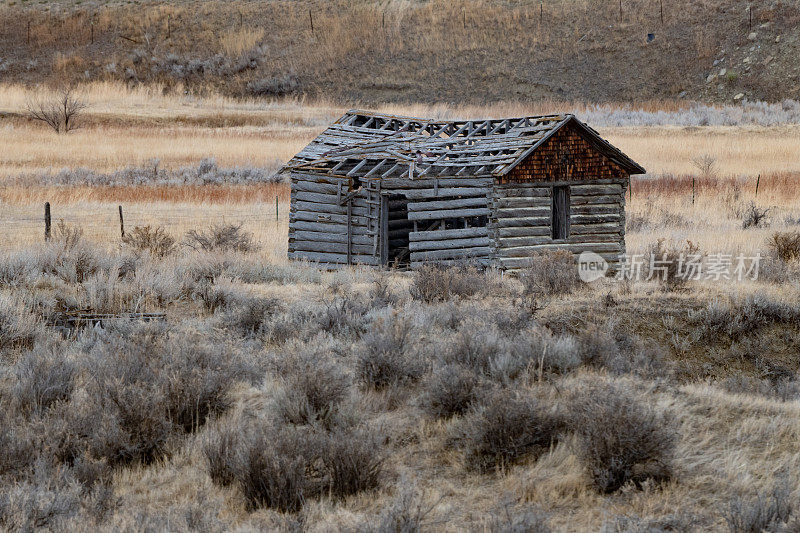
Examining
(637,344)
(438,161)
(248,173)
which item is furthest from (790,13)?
(637,344)

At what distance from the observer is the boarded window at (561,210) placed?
18.5m

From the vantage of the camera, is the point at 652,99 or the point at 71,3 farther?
the point at 71,3

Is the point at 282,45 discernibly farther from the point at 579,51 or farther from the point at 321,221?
the point at 321,221

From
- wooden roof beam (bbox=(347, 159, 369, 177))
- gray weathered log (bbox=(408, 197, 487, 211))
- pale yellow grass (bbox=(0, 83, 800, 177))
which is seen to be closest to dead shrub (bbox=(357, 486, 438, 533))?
gray weathered log (bbox=(408, 197, 487, 211))

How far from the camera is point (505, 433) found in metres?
7.15

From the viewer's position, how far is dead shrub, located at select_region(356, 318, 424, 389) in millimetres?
8938

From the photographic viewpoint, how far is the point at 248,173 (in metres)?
34.2

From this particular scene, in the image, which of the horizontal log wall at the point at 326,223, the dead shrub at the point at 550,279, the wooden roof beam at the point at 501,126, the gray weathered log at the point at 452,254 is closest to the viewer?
the dead shrub at the point at 550,279

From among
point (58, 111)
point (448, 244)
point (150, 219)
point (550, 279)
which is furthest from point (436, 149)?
point (58, 111)

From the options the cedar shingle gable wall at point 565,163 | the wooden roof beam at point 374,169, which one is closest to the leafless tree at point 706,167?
the cedar shingle gable wall at point 565,163

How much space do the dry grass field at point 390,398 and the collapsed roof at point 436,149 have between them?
247 centimetres

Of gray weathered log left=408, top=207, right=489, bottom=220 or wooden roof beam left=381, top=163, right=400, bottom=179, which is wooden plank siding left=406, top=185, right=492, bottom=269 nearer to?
gray weathered log left=408, top=207, right=489, bottom=220

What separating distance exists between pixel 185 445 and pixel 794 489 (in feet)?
16.1

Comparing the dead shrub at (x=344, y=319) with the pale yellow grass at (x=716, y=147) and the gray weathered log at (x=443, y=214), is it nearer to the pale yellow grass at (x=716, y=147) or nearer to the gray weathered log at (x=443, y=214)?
the gray weathered log at (x=443, y=214)
